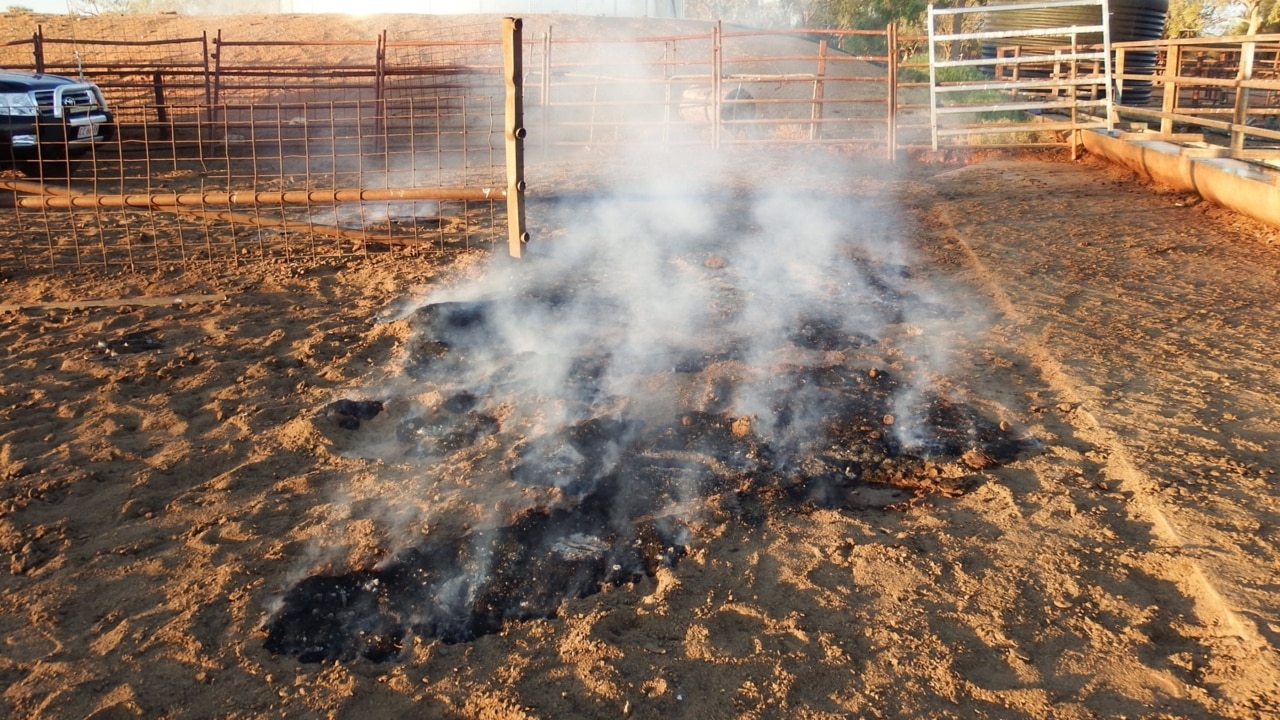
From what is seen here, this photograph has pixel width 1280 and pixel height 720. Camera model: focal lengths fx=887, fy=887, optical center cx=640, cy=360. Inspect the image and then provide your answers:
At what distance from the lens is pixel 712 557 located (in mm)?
3441

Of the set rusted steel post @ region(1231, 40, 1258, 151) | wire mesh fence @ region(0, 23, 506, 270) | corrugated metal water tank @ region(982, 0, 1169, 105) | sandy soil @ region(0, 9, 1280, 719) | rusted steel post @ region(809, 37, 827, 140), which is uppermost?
corrugated metal water tank @ region(982, 0, 1169, 105)

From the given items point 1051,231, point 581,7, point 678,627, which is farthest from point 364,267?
point 581,7

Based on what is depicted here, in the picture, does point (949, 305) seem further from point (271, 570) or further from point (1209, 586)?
point (271, 570)

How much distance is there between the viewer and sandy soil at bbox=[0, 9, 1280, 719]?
2750 mm

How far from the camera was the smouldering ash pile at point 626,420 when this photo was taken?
3277 millimetres

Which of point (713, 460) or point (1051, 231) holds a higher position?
point (1051, 231)

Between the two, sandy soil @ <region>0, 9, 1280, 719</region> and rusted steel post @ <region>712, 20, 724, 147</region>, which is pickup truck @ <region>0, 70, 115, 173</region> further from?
rusted steel post @ <region>712, 20, 724, 147</region>

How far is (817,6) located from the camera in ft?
130

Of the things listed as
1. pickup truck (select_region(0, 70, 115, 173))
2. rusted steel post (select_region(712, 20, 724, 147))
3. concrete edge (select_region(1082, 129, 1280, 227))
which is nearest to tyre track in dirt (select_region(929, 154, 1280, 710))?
concrete edge (select_region(1082, 129, 1280, 227))

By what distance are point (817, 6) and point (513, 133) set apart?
37.2 metres

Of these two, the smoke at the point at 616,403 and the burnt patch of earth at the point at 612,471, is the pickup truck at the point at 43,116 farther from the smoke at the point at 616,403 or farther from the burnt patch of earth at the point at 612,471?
the burnt patch of earth at the point at 612,471

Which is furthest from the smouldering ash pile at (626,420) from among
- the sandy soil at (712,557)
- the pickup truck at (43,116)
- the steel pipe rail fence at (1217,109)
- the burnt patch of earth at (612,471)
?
the pickup truck at (43,116)

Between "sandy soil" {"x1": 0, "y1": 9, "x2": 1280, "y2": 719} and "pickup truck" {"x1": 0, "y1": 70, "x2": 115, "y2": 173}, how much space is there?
563 cm

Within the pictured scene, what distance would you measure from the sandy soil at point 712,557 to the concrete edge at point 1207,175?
2.81 metres
